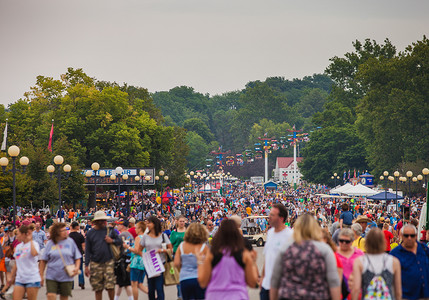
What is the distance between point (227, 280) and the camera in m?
7.22

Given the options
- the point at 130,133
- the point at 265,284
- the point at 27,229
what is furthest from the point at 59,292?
the point at 130,133

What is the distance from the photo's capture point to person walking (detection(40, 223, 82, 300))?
10.8 metres

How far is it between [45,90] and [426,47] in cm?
3355

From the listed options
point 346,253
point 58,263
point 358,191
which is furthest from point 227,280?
point 358,191

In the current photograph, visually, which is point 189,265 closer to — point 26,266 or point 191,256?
point 191,256

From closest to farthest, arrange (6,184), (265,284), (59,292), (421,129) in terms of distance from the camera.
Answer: (265,284) < (59,292) < (6,184) < (421,129)

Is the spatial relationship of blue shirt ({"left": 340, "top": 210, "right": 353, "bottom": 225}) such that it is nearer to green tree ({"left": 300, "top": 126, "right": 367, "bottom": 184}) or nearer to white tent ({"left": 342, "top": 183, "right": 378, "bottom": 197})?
white tent ({"left": 342, "top": 183, "right": 378, "bottom": 197})

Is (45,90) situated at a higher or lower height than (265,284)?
higher

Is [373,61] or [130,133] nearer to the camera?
[130,133]

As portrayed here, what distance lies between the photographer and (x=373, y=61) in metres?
76.6

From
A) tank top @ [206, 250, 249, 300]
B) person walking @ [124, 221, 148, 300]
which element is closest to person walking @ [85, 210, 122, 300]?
person walking @ [124, 221, 148, 300]

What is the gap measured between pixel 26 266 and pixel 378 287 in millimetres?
5785

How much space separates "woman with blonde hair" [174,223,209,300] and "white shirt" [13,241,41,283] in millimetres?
2695

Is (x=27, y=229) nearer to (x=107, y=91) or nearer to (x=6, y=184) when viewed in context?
(x=6, y=184)
